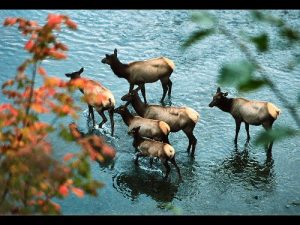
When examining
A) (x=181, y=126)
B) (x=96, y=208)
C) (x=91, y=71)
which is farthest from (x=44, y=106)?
(x=91, y=71)

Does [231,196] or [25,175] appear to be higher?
[25,175]

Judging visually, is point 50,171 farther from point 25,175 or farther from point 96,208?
point 96,208

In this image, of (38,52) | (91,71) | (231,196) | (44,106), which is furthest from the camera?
(91,71)

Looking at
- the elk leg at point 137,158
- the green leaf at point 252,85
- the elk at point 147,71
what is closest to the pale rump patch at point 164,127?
the elk leg at point 137,158

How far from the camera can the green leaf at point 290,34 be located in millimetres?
1962

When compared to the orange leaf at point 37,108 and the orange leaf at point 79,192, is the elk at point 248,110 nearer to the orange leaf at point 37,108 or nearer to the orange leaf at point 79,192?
the orange leaf at point 37,108

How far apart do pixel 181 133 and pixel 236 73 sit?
8.97m

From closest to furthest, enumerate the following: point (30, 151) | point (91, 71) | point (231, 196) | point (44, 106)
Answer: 1. point (30, 151)
2. point (44, 106)
3. point (231, 196)
4. point (91, 71)

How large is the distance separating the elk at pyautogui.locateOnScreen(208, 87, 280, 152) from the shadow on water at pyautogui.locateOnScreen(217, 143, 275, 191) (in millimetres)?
345

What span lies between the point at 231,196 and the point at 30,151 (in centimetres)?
560

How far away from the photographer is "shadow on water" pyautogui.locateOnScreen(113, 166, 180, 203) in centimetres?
886

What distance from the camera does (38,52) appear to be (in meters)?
4.40

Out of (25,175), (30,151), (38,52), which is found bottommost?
(25,175)
